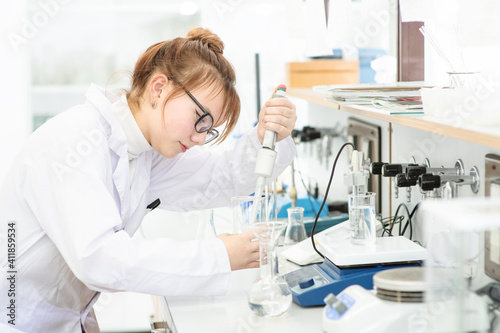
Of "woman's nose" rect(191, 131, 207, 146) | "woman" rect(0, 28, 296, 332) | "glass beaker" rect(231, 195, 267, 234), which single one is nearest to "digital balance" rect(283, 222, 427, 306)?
"woman" rect(0, 28, 296, 332)

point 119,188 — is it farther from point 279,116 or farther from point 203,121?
point 279,116

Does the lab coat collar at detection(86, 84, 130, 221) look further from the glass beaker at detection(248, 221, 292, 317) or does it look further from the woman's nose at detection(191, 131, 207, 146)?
the glass beaker at detection(248, 221, 292, 317)

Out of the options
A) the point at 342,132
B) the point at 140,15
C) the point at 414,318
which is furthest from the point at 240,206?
the point at 140,15

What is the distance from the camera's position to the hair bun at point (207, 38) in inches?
56.6

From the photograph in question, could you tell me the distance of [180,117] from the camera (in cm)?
134

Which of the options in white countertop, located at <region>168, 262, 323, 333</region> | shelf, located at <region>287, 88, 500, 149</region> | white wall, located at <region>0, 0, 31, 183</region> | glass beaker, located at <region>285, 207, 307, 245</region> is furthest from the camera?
white wall, located at <region>0, 0, 31, 183</region>

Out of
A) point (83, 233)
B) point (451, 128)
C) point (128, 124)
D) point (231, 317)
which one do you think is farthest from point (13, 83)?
point (451, 128)

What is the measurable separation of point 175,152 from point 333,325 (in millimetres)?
618

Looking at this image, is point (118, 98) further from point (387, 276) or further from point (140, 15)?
point (140, 15)

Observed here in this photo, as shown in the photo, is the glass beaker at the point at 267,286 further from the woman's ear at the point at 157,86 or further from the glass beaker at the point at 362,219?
the woman's ear at the point at 157,86

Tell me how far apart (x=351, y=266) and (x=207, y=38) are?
67 centimetres

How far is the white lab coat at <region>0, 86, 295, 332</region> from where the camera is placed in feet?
3.71

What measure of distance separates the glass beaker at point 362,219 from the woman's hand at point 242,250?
0.89 ft

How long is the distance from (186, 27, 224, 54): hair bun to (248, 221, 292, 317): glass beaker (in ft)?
1.66
